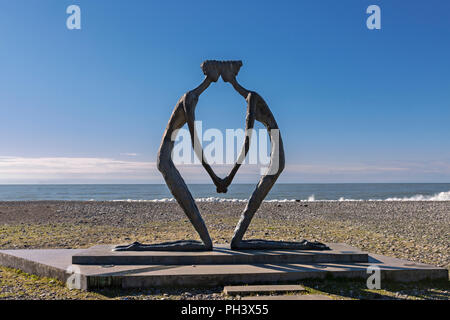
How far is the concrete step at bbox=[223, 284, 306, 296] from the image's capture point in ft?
18.7

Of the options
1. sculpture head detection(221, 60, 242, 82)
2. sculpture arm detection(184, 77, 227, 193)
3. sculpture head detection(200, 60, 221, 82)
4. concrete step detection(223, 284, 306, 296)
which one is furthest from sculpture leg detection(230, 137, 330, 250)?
sculpture head detection(200, 60, 221, 82)

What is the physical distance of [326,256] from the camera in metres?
7.01

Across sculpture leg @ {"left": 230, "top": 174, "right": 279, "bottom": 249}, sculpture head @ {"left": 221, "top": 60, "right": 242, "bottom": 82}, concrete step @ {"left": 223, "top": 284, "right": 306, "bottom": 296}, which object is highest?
sculpture head @ {"left": 221, "top": 60, "right": 242, "bottom": 82}

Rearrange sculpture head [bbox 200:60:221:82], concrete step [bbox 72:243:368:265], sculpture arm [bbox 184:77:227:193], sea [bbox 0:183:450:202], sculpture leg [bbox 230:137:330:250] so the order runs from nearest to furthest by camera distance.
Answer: concrete step [bbox 72:243:368:265]
sculpture arm [bbox 184:77:227:193]
sculpture leg [bbox 230:137:330:250]
sculpture head [bbox 200:60:221:82]
sea [bbox 0:183:450:202]

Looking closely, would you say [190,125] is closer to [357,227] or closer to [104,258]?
[104,258]

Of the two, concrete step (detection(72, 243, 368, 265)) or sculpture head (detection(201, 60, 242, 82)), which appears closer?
concrete step (detection(72, 243, 368, 265))

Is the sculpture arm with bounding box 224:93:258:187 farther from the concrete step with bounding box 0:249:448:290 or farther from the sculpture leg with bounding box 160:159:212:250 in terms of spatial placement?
the concrete step with bounding box 0:249:448:290

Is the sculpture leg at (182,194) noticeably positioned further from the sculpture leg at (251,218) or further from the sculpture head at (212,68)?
the sculpture head at (212,68)

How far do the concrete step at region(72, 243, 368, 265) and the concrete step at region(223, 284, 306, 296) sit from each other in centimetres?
95

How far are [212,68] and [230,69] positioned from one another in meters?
0.38

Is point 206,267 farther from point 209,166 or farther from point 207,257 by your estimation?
point 209,166

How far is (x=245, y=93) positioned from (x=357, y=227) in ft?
33.8

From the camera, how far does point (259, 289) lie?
5.75 metres

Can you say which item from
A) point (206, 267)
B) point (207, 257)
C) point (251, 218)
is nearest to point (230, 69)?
point (251, 218)
